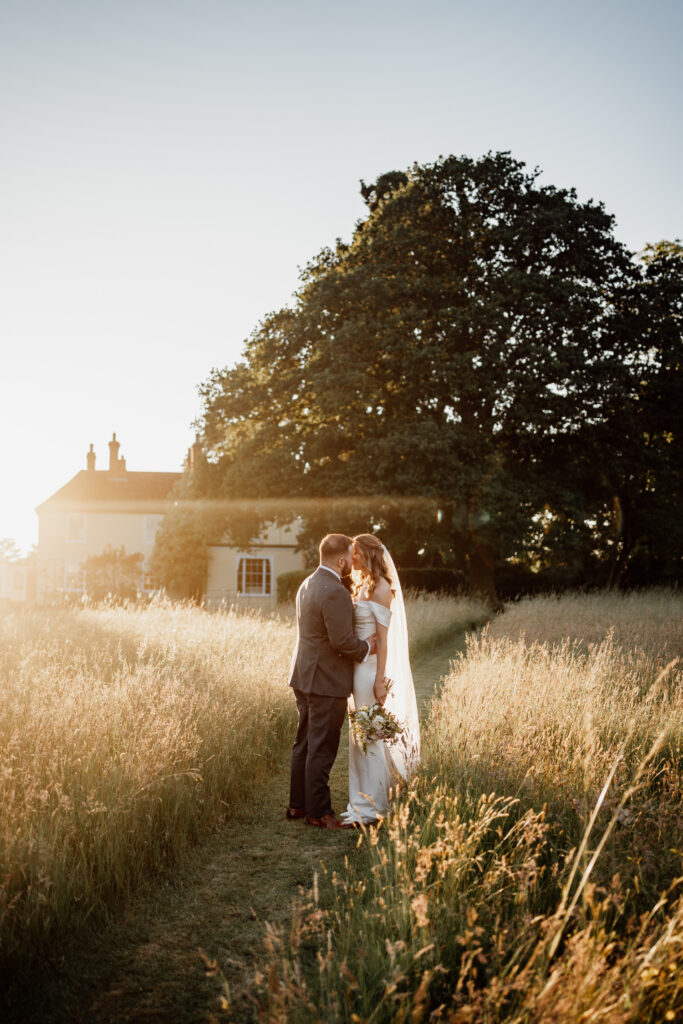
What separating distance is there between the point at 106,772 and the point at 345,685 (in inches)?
72.5

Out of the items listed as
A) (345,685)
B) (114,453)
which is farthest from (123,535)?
(345,685)

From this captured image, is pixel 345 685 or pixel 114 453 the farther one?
pixel 114 453

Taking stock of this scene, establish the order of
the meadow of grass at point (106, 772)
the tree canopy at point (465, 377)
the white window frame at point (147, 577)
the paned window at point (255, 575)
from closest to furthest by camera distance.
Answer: the meadow of grass at point (106, 772)
the tree canopy at point (465, 377)
the white window frame at point (147, 577)
the paned window at point (255, 575)

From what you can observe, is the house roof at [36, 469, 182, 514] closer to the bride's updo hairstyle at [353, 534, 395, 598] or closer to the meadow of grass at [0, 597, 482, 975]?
the meadow of grass at [0, 597, 482, 975]

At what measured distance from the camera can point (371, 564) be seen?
576 cm

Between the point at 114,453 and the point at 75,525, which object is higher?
the point at 114,453

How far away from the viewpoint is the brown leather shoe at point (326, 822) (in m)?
5.29

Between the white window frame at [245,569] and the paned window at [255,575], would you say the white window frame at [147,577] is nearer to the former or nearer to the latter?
the white window frame at [245,569]

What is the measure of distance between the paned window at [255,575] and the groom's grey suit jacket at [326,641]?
3034 centimetres

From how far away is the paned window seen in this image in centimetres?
3556

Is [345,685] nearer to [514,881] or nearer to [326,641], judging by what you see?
[326,641]

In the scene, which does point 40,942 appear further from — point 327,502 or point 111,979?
point 327,502

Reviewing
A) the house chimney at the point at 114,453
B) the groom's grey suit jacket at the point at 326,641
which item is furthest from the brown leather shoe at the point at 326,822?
the house chimney at the point at 114,453

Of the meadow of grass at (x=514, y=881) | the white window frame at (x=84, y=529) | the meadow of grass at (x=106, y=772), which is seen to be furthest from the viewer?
the white window frame at (x=84, y=529)
